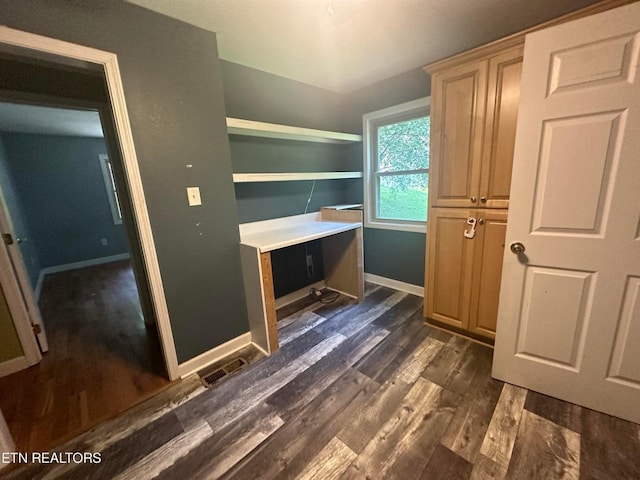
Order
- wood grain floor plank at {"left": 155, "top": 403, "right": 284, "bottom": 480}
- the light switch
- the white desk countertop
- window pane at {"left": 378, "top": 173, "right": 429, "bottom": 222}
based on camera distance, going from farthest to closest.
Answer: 1. window pane at {"left": 378, "top": 173, "right": 429, "bottom": 222}
2. the white desk countertop
3. the light switch
4. wood grain floor plank at {"left": 155, "top": 403, "right": 284, "bottom": 480}

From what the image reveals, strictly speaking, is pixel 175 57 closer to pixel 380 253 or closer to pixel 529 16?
pixel 529 16

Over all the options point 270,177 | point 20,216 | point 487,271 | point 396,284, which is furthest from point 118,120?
point 20,216

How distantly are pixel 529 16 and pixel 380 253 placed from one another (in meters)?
2.30

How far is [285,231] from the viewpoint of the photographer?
7.92 feet

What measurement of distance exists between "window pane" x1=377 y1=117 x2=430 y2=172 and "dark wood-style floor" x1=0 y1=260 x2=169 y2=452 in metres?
2.94

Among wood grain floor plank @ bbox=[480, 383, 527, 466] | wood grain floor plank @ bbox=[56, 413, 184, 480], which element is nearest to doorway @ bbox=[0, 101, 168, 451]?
wood grain floor plank @ bbox=[56, 413, 184, 480]

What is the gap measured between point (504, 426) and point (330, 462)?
3.11 ft

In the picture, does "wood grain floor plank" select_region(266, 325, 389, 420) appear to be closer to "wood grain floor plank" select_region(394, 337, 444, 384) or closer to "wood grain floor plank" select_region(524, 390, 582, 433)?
Result: "wood grain floor plank" select_region(394, 337, 444, 384)

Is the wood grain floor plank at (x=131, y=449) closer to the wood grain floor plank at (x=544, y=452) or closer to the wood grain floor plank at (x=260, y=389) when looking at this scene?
the wood grain floor plank at (x=260, y=389)

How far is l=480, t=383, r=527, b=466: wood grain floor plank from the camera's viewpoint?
121 centimetres

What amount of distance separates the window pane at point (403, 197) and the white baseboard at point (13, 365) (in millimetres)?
3510

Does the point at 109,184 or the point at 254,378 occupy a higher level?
the point at 109,184

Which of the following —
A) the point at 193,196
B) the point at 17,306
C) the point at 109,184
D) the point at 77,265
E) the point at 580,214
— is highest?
the point at 109,184

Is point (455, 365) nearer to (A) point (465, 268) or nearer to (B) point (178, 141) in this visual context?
(A) point (465, 268)
